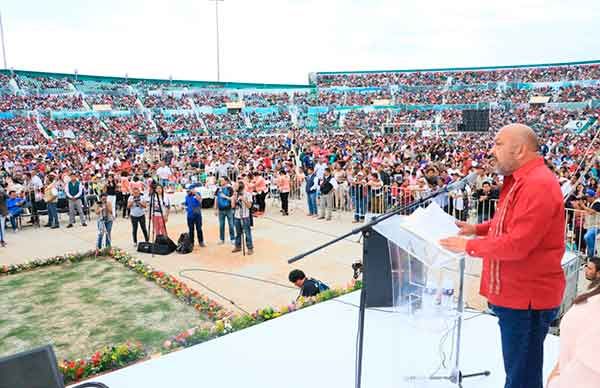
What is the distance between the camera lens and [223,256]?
9.55 m

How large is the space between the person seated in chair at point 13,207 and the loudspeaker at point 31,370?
11.3 meters

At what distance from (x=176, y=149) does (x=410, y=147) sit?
44.2 ft

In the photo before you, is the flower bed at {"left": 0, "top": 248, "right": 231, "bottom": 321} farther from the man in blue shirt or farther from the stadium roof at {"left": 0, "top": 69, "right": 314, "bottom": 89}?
the stadium roof at {"left": 0, "top": 69, "right": 314, "bottom": 89}

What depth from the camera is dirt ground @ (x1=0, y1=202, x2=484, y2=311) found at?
7426 mm

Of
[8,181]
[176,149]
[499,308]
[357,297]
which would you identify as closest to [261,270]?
[357,297]

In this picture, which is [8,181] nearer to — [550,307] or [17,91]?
[550,307]

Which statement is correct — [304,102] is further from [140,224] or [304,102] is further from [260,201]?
[140,224]

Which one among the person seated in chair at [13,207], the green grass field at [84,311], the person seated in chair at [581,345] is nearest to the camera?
the person seated in chair at [581,345]

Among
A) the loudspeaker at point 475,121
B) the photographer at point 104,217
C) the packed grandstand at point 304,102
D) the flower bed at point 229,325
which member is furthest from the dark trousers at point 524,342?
the packed grandstand at point 304,102

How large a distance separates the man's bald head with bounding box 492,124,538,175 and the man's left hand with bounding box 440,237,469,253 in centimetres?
48

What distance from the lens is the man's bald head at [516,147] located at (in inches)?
99.3

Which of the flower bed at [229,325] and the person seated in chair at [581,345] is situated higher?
the person seated in chair at [581,345]

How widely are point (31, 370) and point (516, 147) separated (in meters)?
2.93

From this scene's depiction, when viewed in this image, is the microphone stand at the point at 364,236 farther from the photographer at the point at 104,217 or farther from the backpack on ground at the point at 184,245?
the photographer at the point at 104,217
